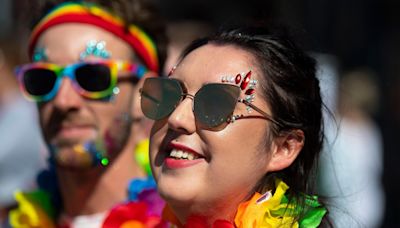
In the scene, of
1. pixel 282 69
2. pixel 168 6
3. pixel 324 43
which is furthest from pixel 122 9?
pixel 168 6

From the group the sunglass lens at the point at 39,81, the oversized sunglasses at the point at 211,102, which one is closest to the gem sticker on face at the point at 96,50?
the sunglass lens at the point at 39,81

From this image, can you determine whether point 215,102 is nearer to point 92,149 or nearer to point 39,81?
point 92,149

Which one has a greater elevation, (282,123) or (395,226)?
(282,123)

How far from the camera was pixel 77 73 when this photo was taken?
369 cm

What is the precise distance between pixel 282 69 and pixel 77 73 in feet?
3.91

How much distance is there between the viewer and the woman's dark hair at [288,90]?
2738 mm

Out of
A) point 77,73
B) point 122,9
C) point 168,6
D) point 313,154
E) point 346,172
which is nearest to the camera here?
point 313,154

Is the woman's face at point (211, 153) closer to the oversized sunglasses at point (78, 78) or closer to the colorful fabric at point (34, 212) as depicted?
the oversized sunglasses at point (78, 78)

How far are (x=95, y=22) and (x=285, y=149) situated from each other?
1371 millimetres

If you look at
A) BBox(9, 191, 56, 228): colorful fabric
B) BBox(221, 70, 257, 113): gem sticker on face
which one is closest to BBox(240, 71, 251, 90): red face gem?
BBox(221, 70, 257, 113): gem sticker on face

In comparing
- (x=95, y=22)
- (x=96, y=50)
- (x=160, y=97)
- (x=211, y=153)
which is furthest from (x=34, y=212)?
(x=211, y=153)

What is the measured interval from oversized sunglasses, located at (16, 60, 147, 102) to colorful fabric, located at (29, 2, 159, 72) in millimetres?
146

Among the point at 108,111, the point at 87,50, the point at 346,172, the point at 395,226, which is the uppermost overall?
the point at 87,50

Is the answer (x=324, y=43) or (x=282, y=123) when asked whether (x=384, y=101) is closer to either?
(x=324, y=43)
